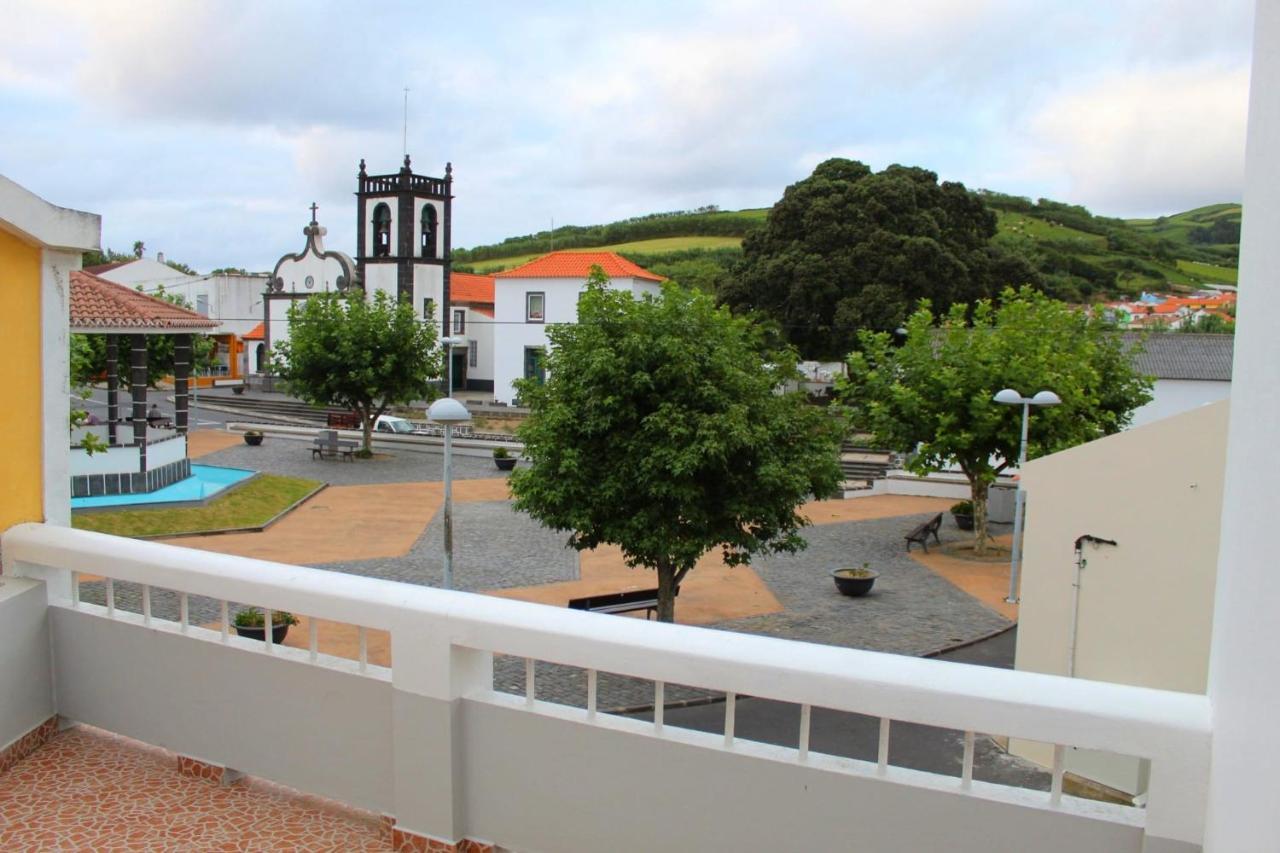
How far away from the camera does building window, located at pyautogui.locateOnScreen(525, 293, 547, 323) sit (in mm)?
50844

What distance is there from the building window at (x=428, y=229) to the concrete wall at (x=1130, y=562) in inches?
1708

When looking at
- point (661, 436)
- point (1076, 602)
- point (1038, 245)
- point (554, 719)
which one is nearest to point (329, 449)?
point (661, 436)

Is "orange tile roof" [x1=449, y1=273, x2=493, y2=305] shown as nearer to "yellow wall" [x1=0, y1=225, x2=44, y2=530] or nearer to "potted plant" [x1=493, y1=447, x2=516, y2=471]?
"potted plant" [x1=493, y1=447, x2=516, y2=471]

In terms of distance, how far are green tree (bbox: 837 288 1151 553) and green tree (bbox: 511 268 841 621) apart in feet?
24.5

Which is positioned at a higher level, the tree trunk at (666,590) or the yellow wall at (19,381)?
the yellow wall at (19,381)

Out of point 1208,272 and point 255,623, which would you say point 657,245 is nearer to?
point 1208,272

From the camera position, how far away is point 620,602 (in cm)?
1376

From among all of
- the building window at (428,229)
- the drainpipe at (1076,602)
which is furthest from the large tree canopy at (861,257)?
the drainpipe at (1076,602)

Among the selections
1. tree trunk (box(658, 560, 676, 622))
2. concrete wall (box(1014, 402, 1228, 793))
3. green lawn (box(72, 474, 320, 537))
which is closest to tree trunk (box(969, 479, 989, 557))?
tree trunk (box(658, 560, 676, 622))

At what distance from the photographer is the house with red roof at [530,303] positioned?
50188 mm

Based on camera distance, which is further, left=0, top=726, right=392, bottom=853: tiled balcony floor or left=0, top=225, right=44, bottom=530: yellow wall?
left=0, top=225, right=44, bottom=530: yellow wall

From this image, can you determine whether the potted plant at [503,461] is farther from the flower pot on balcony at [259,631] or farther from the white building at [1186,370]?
the white building at [1186,370]

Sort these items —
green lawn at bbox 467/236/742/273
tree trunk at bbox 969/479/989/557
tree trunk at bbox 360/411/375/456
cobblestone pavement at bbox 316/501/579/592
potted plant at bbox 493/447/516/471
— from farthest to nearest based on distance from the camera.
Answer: green lawn at bbox 467/236/742/273, tree trunk at bbox 360/411/375/456, potted plant at bbox 493/447/516/471, tree trunk at bbox 969/479/989/557, cobblestone pavement at bbox 316/501/579/592

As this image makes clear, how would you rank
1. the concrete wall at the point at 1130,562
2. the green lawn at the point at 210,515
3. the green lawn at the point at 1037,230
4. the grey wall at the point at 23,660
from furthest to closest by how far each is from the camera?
the green lawn at the point at 1037,230, the green lawn at the point at 210,515, the concrete wall at the point at 1130,562, the grey wall at the point at 23,660
